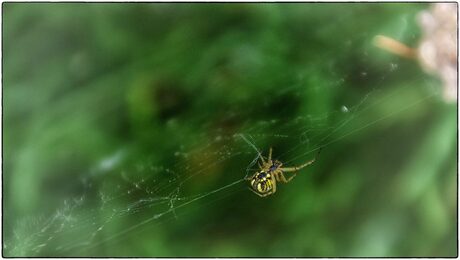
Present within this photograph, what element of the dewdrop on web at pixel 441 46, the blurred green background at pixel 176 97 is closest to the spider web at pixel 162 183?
the blurred green background at pixel 176 97

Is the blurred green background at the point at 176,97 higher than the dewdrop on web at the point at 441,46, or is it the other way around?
the blurred green background at the point at 176,97

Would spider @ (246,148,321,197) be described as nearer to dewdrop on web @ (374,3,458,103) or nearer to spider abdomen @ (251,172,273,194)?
spider abdomen @ (251,172,273,194)

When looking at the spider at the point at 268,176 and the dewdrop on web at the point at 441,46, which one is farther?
the spider at the point at 268,176

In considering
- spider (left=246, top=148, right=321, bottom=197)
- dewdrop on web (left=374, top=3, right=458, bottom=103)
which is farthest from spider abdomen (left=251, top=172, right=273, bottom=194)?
dewdrop on web (left=374, top=3, right=458, bottom=103)

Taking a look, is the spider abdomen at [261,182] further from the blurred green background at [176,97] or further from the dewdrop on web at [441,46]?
the dewdrop on web at [441,46]

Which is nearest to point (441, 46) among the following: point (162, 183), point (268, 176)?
point (268, 176)

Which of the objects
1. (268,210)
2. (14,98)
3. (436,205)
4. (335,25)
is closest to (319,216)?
(268,210)

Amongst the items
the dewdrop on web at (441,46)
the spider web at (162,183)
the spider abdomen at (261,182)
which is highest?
the spider web at (162,183)
